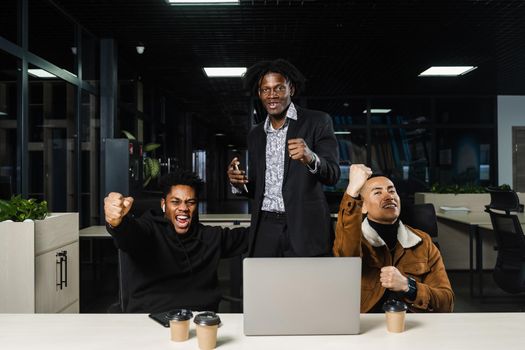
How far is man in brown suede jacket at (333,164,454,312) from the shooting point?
5.98ft

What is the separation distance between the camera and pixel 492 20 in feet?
17.1

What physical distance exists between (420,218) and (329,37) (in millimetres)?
3661

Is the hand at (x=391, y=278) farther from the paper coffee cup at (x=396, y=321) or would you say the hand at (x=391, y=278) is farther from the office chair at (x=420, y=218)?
the office chair at (x=420, y=218)

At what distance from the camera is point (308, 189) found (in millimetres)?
2213

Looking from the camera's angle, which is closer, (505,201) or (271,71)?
(271,71)

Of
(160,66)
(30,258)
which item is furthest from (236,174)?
(160,66)

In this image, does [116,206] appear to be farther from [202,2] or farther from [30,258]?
[202,2]

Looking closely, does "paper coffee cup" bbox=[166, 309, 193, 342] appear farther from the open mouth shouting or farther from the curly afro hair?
the curly afro hair

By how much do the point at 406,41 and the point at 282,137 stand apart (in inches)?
163

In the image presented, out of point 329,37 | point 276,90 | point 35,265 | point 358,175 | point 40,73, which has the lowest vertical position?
point 35,265

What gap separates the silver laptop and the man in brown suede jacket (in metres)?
0.48

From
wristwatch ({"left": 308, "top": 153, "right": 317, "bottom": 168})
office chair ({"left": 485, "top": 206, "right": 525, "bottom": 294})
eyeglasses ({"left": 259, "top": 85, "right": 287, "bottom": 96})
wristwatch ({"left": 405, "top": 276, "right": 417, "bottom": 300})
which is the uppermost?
eyeglasses ({"left": 259, "top": 85, "right": 287, "bottom": 96})

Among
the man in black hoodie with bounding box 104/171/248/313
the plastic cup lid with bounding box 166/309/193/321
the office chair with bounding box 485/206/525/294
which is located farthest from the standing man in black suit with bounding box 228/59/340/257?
the office chair with bounding box 485/206/525/294

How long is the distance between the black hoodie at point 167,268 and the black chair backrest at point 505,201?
343cm
